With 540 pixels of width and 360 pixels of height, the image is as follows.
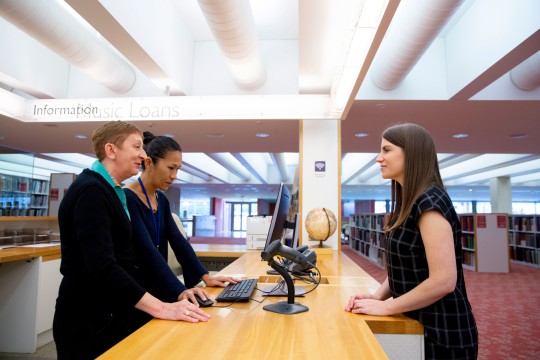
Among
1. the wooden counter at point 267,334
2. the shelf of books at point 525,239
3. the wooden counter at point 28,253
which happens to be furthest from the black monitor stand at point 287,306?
the shelf of books at point 525,239

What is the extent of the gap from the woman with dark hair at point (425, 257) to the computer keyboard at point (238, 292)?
15.7 inches

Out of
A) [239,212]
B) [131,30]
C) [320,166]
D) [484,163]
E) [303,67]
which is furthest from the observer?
[239,212]

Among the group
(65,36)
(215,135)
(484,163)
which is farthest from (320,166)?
(484,163)

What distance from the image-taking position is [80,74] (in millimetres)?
5008

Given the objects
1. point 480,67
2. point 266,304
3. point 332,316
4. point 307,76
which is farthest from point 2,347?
point 480,67

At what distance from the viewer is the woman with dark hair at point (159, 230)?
5.12 ft

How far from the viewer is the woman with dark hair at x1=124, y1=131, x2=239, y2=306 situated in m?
1.56

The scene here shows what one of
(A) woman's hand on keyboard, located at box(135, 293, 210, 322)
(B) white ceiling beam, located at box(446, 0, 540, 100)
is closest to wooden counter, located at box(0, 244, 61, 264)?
(A) woman's hand on keyboard, located at box(135, 293, 210, 322)

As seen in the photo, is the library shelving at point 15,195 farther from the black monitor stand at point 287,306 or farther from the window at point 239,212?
the window at point 239,212

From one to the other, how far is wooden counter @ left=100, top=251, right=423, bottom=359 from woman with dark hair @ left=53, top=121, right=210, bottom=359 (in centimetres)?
11

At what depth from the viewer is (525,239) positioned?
1010 cm

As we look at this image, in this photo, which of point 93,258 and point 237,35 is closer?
point 93,258

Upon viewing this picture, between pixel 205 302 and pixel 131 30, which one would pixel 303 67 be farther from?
pixel 205 302

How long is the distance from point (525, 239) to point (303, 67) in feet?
31.7
